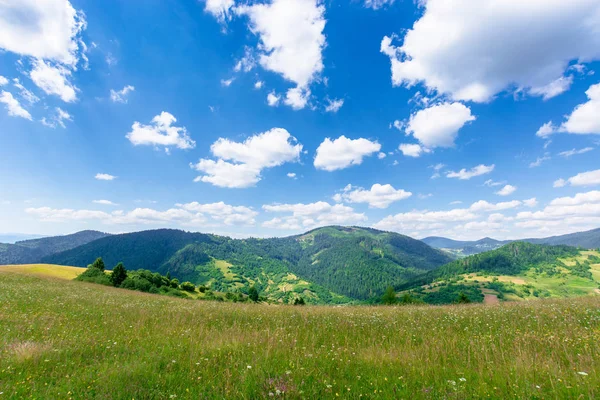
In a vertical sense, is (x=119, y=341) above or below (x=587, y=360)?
below

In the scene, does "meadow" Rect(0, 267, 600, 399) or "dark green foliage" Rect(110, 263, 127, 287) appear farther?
"dark green foliage" Rect(110, 263, 127, 287)

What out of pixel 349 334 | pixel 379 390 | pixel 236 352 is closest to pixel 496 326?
pixel 349 334

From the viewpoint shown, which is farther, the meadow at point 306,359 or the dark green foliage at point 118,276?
the dark green foliage at point 118,276

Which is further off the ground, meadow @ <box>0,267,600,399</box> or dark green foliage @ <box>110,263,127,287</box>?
meadow @ <box>0,267,600,399</box>

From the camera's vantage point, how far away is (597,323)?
7.55 metres

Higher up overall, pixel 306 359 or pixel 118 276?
pixel 306 359

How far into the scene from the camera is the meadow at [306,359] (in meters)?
4.21

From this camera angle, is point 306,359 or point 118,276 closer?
point 306,359

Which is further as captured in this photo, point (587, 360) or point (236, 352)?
point (236, 352)

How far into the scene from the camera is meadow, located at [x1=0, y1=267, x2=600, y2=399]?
4.21m

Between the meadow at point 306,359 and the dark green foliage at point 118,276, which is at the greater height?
the meadow at point 306,359

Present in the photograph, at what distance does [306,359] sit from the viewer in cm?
562

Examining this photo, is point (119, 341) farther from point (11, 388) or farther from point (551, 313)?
point (551, 313)

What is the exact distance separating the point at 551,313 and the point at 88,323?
54.0 ft
